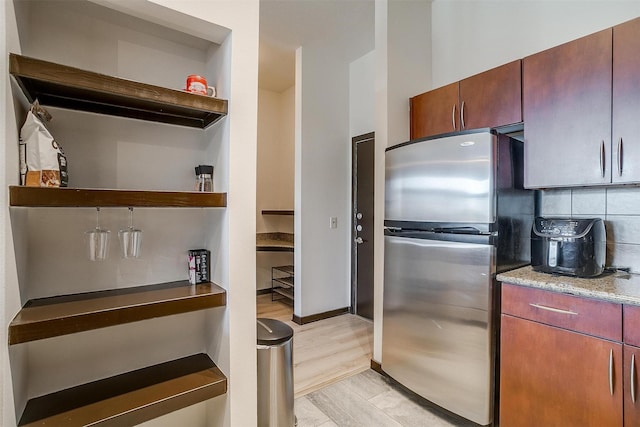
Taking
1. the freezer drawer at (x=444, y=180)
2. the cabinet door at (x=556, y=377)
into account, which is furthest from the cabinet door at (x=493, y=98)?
the cabinet door at (x=556, y=377)

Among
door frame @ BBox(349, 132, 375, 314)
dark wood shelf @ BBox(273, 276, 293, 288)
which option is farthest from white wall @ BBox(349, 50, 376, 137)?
dark wood shelf @ BBox(273, 276, 293, 288)

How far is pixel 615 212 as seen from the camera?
1.73m

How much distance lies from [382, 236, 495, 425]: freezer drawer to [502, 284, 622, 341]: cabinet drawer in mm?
118

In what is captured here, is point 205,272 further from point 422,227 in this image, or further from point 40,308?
point 422,227

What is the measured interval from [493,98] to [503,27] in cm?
82

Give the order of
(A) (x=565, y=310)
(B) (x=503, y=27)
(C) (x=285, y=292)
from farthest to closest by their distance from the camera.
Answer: (C) (x=285, y=292)
(B) (x=503, y=27)
(A) (x=565, y=310)

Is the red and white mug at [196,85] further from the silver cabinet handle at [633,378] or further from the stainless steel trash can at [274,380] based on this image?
the silver cabinet handle at [633,378]

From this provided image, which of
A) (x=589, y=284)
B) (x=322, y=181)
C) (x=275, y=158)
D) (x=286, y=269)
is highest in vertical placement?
(x=275, y=158)

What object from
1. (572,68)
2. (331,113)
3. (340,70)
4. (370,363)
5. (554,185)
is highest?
(340,70)

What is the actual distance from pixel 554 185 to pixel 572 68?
0.61 meters

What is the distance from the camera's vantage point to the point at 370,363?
2516 millimetres

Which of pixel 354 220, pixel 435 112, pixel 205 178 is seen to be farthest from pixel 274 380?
pixel 354 220

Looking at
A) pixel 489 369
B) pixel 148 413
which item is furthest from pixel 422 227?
pixel 148 413

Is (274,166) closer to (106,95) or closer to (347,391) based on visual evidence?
(347,391)
